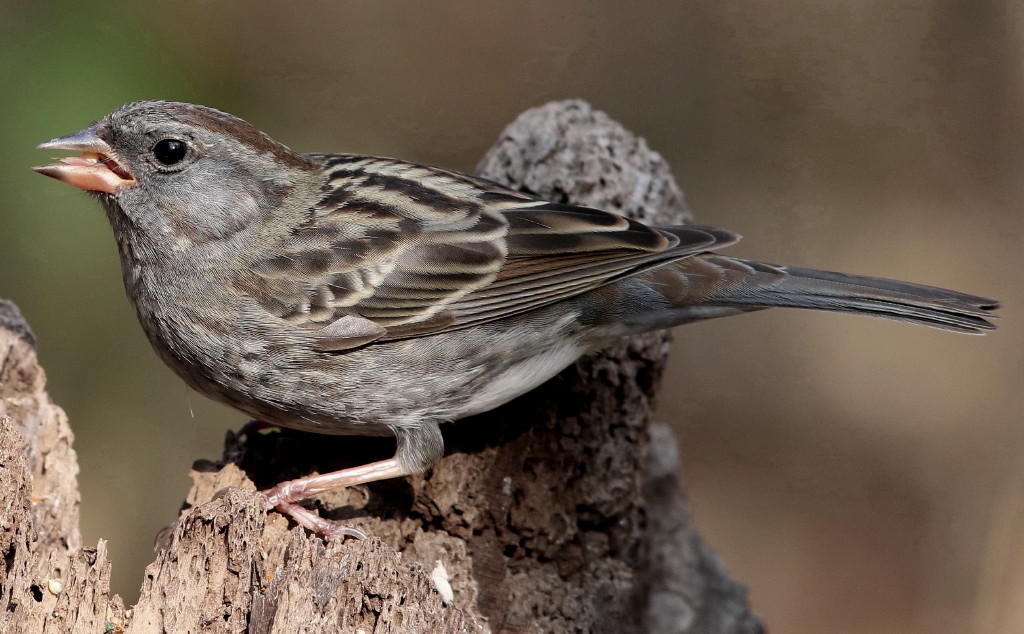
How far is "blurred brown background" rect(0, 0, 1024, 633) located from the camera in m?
6.47

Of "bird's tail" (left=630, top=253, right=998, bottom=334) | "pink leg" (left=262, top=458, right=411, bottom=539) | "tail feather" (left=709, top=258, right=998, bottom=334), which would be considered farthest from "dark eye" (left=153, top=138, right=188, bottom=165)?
"tail feather" (left=709, top=258, right=998, bottom=334)

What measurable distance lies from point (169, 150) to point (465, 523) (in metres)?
1.89

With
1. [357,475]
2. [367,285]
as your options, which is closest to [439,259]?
[367,285]

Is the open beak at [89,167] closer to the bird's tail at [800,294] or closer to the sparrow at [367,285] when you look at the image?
the sparrow at [367,285]

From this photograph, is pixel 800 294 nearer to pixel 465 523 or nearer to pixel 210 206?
pixel 465 523

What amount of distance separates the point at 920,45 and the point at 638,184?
445 centimetres

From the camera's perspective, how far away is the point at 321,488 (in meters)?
4.29

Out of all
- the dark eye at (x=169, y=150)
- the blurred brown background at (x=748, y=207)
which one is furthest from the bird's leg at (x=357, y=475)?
the blurred brown background at (x=748, y=207)

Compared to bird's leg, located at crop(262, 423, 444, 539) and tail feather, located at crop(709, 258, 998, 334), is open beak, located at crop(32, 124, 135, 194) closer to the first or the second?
bird's leg, located at crop(262, 423, 444, 539)

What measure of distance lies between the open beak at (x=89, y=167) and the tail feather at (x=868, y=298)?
2.54 meters

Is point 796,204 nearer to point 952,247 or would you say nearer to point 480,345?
point 952,247

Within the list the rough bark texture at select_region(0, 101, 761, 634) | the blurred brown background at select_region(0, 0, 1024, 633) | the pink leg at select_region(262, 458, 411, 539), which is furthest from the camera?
the blurred brown background at select_region(0, 0, 1024, 633)

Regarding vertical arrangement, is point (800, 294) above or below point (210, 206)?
above

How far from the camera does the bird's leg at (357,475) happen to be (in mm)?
4215
